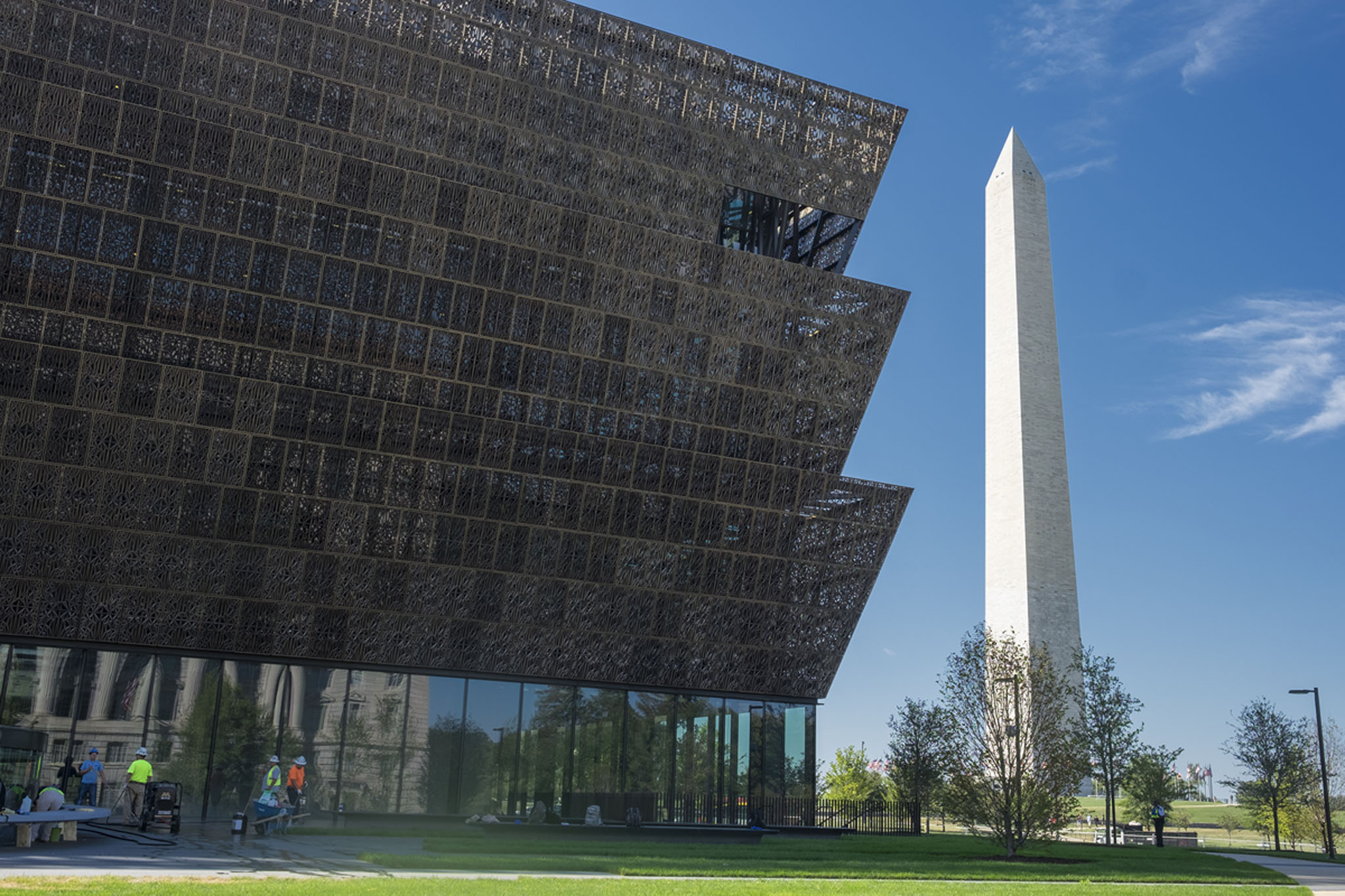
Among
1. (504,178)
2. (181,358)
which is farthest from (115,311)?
(504,178)

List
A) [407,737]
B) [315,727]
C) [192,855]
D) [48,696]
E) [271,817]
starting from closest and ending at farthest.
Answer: [192,855] < [271,817] < [48,696] < [315,727] < [407,737]

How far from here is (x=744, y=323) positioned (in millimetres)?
31375

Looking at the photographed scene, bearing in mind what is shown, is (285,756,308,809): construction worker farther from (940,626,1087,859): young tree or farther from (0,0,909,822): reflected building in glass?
(940,626,1087,859): young tree

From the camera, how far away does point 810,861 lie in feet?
72.2

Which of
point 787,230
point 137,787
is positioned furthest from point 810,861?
point 787,230

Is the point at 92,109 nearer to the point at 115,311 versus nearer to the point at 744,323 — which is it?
the point at 115,311

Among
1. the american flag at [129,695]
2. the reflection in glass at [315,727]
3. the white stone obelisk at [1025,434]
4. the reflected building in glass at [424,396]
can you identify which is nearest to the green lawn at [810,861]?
the reflection in glass at [315,727]

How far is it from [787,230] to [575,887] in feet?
81.4

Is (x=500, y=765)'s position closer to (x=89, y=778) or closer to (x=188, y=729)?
(x=188, y=729)

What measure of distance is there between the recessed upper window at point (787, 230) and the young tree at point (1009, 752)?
1286 cm

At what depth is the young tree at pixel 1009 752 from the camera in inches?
1074

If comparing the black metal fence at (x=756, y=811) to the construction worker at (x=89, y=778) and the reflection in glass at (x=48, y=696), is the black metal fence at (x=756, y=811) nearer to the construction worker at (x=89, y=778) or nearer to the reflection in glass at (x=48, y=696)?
the construction worker at (x=89, y=778)

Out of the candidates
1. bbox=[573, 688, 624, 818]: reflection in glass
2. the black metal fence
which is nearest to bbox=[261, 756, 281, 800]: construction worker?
the black metal fence

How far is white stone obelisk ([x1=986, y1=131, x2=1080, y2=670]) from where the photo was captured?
147ft
